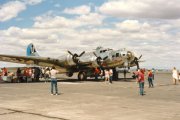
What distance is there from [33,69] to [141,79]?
20.3 metres

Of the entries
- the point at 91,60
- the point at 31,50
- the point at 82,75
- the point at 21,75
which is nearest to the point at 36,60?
the point at 21,75

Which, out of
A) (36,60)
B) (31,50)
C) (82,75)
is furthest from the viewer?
(31,50)

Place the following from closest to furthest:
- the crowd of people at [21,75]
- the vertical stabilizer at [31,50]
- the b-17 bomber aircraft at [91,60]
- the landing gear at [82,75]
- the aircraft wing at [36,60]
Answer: the crowd of people at [21,75], the aircraft wing at [36,60], the b-17 bomber aircraft at [91,60], the landing gear at [82,75], the vertical stabilizer at [31,50]

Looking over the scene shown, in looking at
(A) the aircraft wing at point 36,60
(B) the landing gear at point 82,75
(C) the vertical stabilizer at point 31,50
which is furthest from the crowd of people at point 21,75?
(C) the vertical stabilizer at point 31,50

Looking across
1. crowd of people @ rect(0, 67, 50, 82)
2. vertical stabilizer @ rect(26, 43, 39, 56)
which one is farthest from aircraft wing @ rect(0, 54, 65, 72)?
→ vertical stabilizer @ rect(26, 43, 39, 56)

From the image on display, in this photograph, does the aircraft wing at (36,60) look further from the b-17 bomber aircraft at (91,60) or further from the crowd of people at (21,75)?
the crowd of people at (21,75)

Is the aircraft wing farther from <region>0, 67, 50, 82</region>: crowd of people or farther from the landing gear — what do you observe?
the landing gear

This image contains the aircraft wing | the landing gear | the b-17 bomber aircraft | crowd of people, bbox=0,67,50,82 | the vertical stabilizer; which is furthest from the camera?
the vertical stabilizer

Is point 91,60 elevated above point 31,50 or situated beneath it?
situated beneath

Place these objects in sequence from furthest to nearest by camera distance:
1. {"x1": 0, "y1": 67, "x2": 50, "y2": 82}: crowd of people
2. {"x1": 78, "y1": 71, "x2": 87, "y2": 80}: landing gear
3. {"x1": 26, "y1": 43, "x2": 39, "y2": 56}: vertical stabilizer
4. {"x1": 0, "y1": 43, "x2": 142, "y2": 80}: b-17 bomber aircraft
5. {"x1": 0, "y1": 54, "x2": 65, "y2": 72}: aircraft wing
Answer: {"x1": 26, "y1": 43, "x2": 39, "y2": 56}: vertical stabilizer
{"x1": 78, "y1": 71, "x2": 87, "y2": 80}: landing gear
{"x1": 0, "y1": 43, "x2": 142, "y2": 80}: b-17 bomber aircraft
{"x1": 0, "y1": 54, "x2": 65, "y2": 72}: aircraft wing
{"x1": 0, "y1": 67, "x2": 50, "y2": 82}: crowd of people

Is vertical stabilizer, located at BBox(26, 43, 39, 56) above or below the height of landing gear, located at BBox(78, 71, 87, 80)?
above

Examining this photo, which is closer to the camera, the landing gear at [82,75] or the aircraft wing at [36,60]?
the aircraft wing at [36,60]

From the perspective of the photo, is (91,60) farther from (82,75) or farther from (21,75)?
(21,75)

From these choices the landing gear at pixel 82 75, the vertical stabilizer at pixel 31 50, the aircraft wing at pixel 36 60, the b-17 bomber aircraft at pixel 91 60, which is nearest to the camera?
the aircraft wing at pixel 36 60
